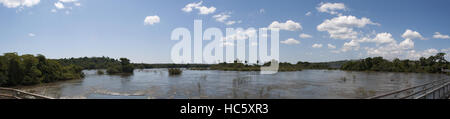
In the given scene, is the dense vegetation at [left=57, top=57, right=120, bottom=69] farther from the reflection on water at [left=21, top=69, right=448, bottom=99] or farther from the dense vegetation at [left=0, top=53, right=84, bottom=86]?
the reflection on water at [left=21, top=69, right=448, bottom=99]

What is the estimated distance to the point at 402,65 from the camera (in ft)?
253

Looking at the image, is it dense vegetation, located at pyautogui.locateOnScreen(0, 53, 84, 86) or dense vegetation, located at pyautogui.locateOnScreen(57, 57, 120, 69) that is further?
dense vegetation, located at pyautogui.locateOnScreen(57, 57, 120, 69)

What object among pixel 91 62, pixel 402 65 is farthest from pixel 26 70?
pixel 402 65

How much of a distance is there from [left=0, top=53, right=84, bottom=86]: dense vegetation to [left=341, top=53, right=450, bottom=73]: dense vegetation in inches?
3376

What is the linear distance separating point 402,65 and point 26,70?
91932 millimetres

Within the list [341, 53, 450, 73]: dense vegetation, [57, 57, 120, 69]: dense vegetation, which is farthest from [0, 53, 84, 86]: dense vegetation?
[341, 53, 450, 73]: dense vegetation

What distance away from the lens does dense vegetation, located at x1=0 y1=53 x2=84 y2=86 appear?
27719mm

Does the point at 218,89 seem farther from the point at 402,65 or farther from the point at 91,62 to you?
the point at 91,62

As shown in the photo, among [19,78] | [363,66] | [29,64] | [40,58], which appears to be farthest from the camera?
[363,66]

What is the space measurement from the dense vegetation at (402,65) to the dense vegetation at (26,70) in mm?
85749
